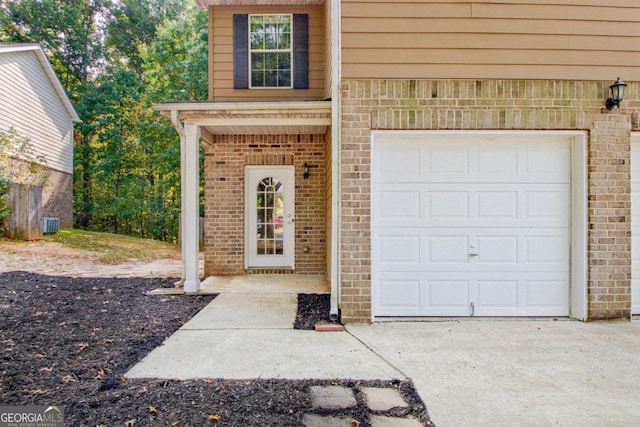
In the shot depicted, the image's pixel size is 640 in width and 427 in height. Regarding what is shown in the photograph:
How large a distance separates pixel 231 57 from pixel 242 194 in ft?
8.73

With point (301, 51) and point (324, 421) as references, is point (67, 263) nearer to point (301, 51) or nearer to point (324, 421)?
point (301, 51)

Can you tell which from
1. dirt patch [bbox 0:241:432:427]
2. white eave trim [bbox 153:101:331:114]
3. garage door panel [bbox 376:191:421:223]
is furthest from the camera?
white eave trim [bbox 153:101:331:114]

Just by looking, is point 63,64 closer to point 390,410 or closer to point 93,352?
point 93,352

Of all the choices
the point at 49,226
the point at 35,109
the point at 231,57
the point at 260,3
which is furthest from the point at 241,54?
the point at 35,109

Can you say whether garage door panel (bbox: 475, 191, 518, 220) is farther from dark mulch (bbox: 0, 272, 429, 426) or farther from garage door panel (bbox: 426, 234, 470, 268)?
dark mulch (bbox: 0, 272, 429, 426)

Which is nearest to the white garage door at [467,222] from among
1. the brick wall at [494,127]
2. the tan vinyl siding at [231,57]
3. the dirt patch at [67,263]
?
the brick wall at [494,127]

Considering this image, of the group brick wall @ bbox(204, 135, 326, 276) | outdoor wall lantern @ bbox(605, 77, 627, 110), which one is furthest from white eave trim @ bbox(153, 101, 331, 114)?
outdoor wall lantern @ bbox(605, 77, 627, 110)

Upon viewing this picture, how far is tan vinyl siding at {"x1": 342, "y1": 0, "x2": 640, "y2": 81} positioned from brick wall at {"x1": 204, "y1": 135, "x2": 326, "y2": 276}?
3.04 metres

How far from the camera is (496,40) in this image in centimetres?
445

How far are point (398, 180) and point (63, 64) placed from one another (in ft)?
70.0

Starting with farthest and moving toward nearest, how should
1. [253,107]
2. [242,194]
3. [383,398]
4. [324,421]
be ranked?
[242,194], [253,107], [383,398], [324,421]

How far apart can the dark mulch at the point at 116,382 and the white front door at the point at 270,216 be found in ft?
7.84

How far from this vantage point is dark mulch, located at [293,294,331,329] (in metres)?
4.44

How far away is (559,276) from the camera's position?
4.66 metres
